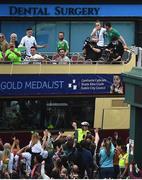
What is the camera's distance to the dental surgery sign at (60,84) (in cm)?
2161

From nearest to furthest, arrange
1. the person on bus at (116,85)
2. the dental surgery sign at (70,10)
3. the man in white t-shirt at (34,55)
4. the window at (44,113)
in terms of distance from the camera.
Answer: the window at (44,113)
the man in white t-shirt at (34,55)
the person on bus at (116,85)
the dental surgery sign at (70,10)

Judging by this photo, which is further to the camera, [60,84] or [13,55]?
[60,84]

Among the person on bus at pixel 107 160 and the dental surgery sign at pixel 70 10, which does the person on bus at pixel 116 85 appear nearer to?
the person on bus at pixel 107 160

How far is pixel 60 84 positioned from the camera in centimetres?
2203

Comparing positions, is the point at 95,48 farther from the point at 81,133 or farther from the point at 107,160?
the point at 107,160

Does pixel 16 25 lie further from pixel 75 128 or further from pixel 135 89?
pixel 135 89

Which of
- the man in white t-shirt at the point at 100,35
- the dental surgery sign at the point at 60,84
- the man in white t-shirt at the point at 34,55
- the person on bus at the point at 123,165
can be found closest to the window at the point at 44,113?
the dental surgery sign at the point at 60,84

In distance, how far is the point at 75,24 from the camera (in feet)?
95.0

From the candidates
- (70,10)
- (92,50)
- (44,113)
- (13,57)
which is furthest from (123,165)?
(70,10)

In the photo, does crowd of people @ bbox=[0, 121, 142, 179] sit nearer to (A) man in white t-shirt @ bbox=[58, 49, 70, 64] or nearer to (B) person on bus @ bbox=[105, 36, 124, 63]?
(A) man in white t-shirt @ bbox=[58, 49, 70, 64]

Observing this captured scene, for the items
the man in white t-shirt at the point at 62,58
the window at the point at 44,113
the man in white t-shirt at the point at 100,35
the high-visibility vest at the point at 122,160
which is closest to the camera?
the high-visibility vest at the point at 122,160

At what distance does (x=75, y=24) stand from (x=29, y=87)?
7695mm

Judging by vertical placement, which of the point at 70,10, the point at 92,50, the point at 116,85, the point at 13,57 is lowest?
the point at 116,85

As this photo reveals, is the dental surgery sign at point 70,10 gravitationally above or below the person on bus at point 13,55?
above
